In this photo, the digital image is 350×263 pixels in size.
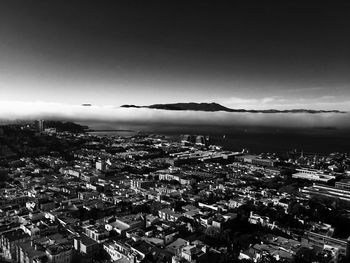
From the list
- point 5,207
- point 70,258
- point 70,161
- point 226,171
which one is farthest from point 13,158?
point 70,258

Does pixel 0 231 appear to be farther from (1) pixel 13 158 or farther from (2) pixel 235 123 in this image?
(2) pixel 235 123

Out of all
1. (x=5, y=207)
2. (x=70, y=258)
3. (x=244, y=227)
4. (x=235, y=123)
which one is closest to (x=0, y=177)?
(x=5, y=207)

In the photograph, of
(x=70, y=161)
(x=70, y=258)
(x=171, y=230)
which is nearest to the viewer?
(x=70, y=258)

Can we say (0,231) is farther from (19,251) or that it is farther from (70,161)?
(70,161)

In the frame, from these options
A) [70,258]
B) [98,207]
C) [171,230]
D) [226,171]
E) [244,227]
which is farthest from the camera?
[226,171]

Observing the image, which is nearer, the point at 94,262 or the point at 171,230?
the point at 94,262

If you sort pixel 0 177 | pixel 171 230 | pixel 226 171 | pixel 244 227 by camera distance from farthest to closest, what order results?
pixel 226 171 < pixel 0 177 < pixel 244 227 < pixel 171 230
